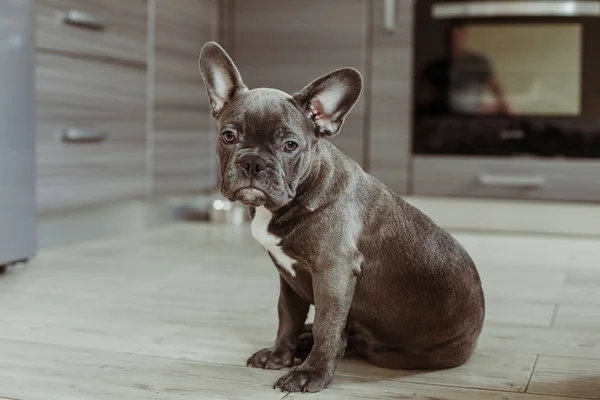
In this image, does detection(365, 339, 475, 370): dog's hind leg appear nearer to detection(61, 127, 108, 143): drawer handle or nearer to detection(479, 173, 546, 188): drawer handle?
detection(61, 127, 108, 143): drawer handle

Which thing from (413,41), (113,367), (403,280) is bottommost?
(113,367)

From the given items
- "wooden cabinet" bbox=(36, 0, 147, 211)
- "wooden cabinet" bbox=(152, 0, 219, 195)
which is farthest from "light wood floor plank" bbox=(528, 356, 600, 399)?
"wooden cabinet" bbox=(152, 0, 219, 195)

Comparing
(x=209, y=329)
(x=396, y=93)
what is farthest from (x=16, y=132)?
(x=396, y=93)

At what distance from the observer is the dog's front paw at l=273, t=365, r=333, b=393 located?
1463 millimetres

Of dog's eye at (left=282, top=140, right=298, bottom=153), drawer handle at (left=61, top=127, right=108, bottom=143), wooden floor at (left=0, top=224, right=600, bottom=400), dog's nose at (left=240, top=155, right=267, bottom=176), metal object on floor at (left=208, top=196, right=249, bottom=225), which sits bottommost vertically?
wooden floor at (left=0, top=224, right=600, bottom=400)

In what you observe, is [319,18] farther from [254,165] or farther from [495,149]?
[254,165]

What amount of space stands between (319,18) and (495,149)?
90 centimetres

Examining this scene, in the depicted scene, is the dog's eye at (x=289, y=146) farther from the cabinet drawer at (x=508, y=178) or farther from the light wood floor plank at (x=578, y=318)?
the cabinet drawer at (x=508, y=178)

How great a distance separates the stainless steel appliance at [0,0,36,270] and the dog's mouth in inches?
47.9

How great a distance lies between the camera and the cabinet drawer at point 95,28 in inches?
110

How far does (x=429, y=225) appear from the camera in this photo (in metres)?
1.61

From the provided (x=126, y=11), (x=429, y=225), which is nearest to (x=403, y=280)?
(x=429, y=225)

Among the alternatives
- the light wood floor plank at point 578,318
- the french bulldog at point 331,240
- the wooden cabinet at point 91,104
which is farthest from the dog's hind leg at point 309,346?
the wooden cabinet at point 91,104

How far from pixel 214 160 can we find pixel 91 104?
101 cm
